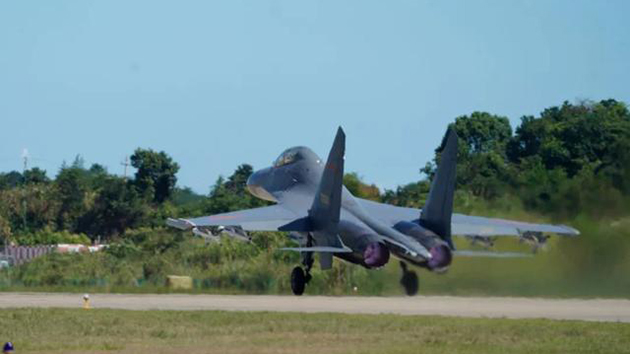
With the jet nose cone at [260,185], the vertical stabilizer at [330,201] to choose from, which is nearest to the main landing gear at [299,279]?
the vertical stabilizer at [330,201]

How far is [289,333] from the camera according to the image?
40.3 m

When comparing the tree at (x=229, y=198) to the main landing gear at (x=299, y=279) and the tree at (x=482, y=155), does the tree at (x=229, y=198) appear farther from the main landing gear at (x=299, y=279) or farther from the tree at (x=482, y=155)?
the main landing gear at (x=299, y=279)

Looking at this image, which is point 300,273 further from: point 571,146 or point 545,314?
point 571,146

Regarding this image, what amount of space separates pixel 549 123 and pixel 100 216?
116 feet

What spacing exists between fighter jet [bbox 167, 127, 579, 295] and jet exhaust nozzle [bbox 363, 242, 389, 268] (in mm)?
27

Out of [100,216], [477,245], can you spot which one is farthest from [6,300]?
[100,216]

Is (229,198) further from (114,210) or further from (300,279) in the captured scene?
(300,279)

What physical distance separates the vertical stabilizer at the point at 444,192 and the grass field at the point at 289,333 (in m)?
2.83

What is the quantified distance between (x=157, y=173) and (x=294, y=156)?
155ft

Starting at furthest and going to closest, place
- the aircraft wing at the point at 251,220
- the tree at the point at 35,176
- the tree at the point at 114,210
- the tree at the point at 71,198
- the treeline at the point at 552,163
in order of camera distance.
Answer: the tree at the point at 35,176, the tree at the point at 71,198, the tree at the point at 114,210, the treeline at the point at 552,163, the aircraft wing at the point at 251,220

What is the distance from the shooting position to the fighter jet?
3956 cm

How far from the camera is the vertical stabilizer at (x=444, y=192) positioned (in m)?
39.2

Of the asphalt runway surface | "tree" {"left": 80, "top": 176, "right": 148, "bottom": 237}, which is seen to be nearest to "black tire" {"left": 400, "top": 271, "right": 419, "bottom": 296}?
the asphalt runway surface

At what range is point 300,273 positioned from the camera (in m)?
43.7
